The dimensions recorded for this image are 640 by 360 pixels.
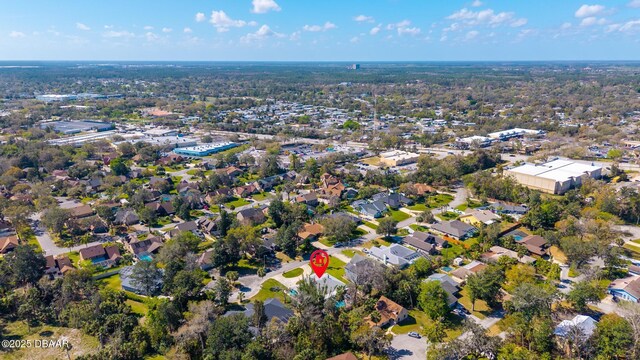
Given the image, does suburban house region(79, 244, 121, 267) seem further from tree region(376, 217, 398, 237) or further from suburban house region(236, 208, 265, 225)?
tree region(376, 217, 398, 237)

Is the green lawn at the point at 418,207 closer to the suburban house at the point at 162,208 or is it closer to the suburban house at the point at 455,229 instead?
the suburban house at the point at 455,229

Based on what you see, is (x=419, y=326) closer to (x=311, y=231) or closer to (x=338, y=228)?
(x=338, y=228)

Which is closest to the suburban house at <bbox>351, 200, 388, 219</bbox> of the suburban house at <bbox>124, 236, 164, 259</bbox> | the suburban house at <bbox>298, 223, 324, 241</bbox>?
the suburban house at <bbox>298, 223, 324, 241</bbox>

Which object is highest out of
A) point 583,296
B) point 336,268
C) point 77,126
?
point 77,126

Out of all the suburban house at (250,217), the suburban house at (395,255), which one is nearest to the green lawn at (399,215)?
the suburban house at (395,255)

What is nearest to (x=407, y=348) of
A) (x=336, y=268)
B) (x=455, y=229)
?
(x=336, y=268)

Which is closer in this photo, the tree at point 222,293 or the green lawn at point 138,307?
the tree at point 222,293
